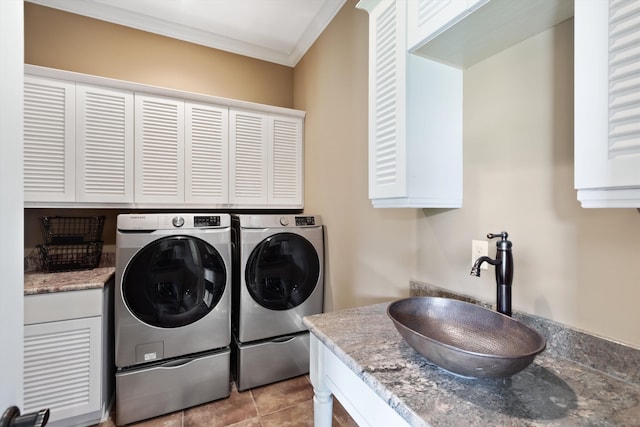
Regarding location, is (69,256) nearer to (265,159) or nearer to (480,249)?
(265,159)

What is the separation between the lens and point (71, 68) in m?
2.20

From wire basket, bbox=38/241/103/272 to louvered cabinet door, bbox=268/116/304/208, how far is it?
134cm

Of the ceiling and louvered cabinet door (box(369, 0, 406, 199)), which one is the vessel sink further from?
the ceiling

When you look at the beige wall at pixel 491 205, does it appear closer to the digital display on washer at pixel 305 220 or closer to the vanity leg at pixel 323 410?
the digital display on washer at pixel 305 220

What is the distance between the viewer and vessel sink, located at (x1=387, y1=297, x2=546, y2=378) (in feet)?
2.21

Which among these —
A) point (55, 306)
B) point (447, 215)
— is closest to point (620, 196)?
point (447, 215)

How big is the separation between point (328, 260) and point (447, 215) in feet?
3.94

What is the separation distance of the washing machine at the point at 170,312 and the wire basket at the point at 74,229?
1.73 ft

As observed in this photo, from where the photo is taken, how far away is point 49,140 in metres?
1.92

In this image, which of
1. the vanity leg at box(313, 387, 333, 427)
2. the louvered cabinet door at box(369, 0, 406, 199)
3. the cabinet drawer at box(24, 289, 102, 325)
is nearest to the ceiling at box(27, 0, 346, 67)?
the louvered cabinet door at box(369, 0, 406, 199)

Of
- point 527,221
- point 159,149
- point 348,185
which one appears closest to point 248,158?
point 159,149

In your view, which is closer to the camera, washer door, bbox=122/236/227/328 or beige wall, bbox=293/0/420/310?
beige wall, bbox=293/0/420/310

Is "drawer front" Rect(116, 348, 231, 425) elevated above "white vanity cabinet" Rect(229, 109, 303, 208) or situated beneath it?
situated beneath

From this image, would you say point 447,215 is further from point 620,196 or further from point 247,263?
point 247,263
